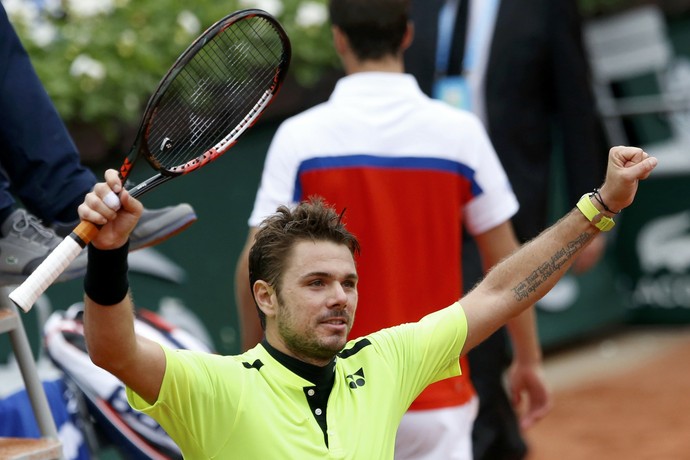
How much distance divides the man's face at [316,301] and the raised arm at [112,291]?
34 centimetres

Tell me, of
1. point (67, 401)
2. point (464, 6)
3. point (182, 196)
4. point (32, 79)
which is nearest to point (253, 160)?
point (182, 196)

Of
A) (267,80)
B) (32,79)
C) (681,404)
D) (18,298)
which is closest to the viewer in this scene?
(18,298)

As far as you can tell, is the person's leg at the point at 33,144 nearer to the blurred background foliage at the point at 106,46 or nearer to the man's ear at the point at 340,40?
the man's ear at the point at 340,40

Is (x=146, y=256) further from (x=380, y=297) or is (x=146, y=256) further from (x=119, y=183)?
(x=119, y=183)

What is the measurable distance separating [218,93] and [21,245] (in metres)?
0.66

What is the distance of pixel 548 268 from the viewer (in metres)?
3.00

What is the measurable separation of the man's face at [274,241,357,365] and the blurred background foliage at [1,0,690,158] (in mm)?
3108

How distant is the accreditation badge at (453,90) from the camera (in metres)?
4.57

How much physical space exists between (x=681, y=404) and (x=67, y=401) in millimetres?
4424

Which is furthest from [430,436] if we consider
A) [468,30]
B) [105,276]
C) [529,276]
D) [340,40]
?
[105,276]

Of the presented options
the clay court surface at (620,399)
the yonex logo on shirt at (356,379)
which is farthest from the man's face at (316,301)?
the clay court surface at (620,399)

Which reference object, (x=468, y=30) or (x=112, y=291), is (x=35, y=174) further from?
(x=468, y=30)

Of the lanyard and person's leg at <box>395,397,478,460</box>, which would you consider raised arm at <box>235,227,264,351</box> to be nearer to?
person's leg at <box>395,397,478,460</box>

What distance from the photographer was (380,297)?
374 cm
